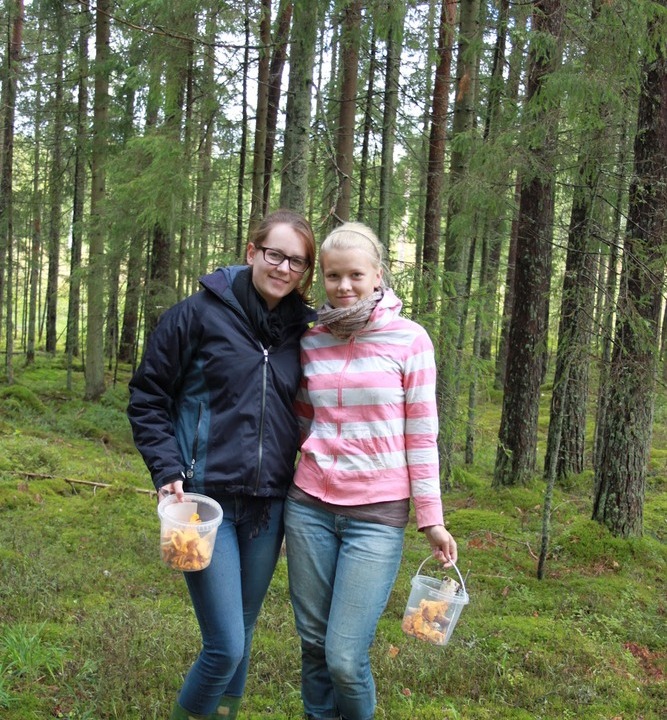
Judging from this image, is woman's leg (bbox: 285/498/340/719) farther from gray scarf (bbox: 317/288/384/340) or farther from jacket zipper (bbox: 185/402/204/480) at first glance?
gray scarf (bbox: 317/288/384/340)

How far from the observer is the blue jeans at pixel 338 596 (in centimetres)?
235

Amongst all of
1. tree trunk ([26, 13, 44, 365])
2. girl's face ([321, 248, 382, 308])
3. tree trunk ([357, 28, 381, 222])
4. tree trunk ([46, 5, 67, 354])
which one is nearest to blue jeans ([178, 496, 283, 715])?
girl's face ([321, 248, 382, 308])

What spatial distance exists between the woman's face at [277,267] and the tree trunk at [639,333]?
3.93m

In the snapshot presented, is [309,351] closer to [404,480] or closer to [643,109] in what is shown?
[404,480]

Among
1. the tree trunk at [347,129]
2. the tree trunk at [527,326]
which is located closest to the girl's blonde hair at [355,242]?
the tree trunk at [347,129]

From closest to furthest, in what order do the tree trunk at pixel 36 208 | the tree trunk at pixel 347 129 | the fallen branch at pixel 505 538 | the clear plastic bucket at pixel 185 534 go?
1. the clear plastic bucket at pixel 185 534
2. the fallen branch at pixel 505 538
3. the tree trunk at pixel 347 129
4. the tree trunk at pixel 36 208

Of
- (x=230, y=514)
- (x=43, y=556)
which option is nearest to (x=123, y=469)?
(x=43, y=556)

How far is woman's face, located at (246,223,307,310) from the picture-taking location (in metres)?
2.53

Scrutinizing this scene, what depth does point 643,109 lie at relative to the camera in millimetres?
5953

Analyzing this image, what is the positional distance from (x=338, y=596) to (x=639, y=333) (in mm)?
4189

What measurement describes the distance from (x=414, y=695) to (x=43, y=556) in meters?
3.25

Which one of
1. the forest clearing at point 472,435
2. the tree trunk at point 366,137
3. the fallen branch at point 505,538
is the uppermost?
the tree trunk at point 366,137

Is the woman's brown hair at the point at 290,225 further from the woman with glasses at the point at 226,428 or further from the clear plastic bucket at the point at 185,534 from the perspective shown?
the clear plastic bucket at the point at 185,534

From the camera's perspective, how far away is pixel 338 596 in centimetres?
238
